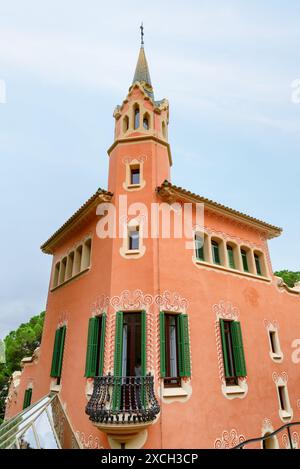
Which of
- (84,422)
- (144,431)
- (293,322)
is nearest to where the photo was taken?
(144,431)

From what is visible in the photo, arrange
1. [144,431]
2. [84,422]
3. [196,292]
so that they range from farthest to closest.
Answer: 1. [196,292]
2. [84,422]
3. [144,431]

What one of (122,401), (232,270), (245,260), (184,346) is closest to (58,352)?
(122,401)

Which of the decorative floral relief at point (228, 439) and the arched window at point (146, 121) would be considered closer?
the decorative floral relief at point (228, 439)

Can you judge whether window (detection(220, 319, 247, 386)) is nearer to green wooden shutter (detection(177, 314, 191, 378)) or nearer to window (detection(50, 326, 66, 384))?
green wooden shutter (detection(177, 314, 191, 378))

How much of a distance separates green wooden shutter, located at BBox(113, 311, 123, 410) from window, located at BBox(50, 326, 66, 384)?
3924 millimetres

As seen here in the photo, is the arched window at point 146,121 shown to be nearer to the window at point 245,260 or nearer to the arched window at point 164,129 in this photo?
the arched window at point 164,129

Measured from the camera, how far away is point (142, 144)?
12.0m

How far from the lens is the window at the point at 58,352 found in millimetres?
10990

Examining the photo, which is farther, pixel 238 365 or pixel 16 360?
pixel 16 360

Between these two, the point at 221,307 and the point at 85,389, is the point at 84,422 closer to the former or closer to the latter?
the point at 85,389

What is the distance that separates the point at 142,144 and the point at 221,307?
7345mm

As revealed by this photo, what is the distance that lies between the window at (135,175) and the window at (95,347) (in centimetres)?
533

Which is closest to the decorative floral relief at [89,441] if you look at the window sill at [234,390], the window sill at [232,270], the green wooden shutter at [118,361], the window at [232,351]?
the green wooden shutter at [118,361]

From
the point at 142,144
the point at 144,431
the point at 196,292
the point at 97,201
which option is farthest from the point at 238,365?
the point at 142,144
